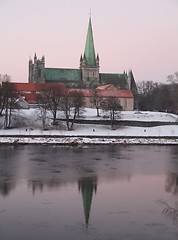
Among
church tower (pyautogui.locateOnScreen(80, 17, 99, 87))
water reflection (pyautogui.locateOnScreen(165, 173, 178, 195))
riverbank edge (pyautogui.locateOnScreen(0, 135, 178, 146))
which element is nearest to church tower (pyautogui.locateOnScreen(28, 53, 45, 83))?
church tower (pyautogui.locateOnScreen(80, 17, 99, 87))

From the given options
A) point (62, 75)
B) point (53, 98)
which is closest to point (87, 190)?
point (53, 98)

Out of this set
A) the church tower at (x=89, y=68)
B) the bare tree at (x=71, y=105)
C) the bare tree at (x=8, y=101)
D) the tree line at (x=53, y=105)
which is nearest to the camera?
the bare tree at (x=8, y=101)

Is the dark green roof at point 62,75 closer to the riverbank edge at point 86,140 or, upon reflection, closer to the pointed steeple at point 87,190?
the riverbank edge at point 86,140

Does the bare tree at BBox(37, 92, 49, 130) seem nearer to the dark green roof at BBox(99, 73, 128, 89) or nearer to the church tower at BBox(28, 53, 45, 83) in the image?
the church tower at BBox(28, 53, 45, 83)

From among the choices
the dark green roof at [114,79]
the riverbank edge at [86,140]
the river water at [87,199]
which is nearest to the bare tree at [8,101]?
the riverbank edge at [86,140]

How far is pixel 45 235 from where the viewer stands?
11.1 meters

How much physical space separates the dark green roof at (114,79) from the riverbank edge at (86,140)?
5933 centimetres

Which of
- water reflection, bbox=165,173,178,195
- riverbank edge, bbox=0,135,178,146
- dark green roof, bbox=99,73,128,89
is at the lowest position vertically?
water reflection, bbox=165,173,178,195

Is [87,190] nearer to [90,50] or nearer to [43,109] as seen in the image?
[43,109]

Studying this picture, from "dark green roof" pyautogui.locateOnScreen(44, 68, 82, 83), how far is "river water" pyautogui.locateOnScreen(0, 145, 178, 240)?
2952 inches

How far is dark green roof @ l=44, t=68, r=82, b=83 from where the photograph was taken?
10109 cm

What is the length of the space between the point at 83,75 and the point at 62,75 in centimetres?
560

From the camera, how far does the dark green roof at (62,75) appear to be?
332 feet

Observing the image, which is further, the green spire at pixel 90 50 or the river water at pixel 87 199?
the green spire at pixel 90 50
